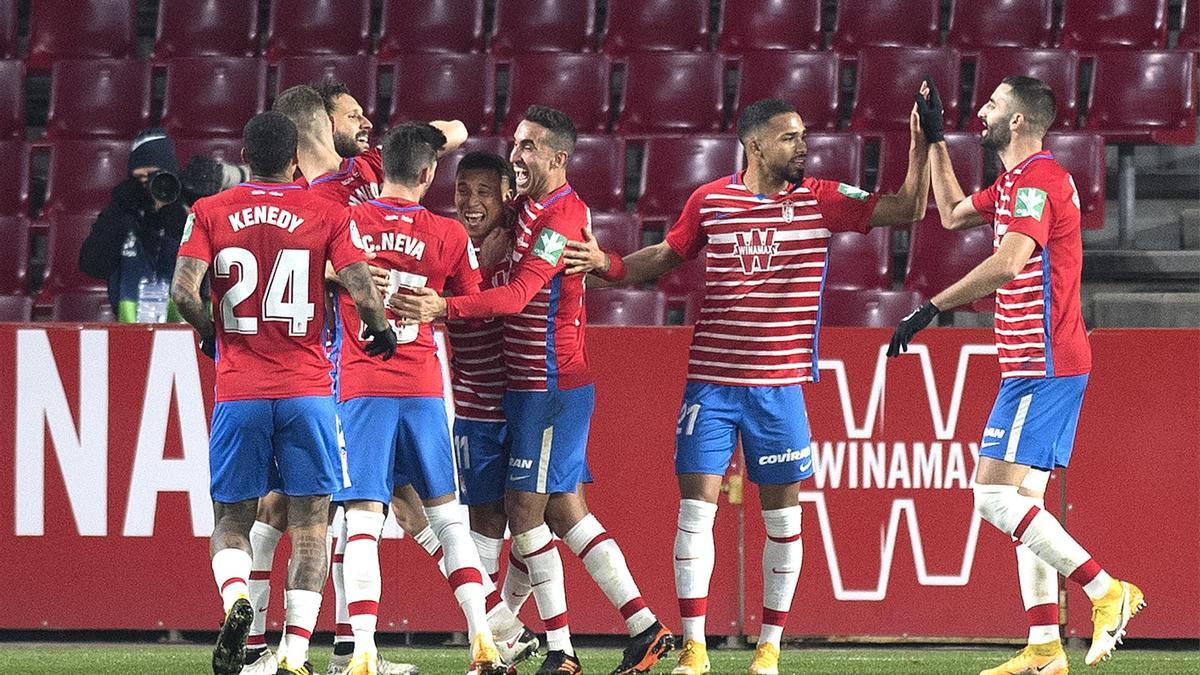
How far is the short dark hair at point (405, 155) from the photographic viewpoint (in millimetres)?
6188

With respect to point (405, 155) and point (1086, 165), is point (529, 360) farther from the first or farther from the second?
point (1086, 165)

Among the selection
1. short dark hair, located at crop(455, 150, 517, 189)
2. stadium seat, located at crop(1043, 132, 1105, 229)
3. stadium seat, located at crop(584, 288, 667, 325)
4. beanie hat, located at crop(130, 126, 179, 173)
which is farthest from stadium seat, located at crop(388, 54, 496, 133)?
short dark hair, located at crop(455, 150, 517, 189)

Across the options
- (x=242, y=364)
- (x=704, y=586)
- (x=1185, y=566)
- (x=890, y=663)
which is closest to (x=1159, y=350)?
(x=1185, y=566)

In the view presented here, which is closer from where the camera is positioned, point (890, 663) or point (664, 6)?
point (890, 663)

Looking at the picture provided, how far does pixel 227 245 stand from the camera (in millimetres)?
5922

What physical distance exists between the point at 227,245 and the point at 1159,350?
14.4 ft

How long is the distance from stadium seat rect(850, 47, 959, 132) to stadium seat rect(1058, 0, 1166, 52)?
989 millimetres

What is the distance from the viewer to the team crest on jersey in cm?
657

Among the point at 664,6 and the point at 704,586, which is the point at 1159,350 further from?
the point at 664,6

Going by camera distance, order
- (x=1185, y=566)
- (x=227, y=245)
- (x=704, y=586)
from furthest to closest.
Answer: (x=1185, y=566), (x=704, y=586), (x=227, y=245)

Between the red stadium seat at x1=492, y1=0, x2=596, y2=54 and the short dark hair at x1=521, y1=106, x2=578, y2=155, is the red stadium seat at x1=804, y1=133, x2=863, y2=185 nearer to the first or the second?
the red stadium seat at x1=492, y1=0, x2=596, y2=54

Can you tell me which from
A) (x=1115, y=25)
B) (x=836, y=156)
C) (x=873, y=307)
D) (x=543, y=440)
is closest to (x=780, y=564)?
(x=543, y=440)

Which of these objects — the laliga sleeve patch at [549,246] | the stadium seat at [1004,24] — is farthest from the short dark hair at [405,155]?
the stadium seat at [1004,24]

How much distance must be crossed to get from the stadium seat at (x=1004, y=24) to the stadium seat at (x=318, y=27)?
4.11 metres
